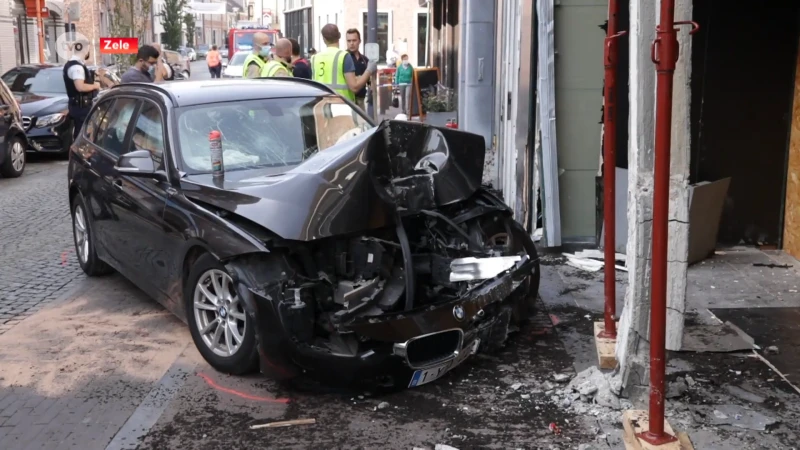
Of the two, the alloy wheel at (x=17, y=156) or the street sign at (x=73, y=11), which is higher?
the street sign at (x=73, y=11)

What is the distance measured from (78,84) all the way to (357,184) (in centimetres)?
901

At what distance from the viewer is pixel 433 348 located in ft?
15.3

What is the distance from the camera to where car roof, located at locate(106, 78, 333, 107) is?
5961 millimetres

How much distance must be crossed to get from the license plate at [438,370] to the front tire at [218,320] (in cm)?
90

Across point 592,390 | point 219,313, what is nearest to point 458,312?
point 592,390

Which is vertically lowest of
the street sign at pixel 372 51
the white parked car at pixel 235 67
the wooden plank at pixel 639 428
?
the wooden plank at pixel 639 428

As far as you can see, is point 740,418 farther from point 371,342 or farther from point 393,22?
point 393,22

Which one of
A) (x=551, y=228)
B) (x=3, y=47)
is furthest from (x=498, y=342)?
(x=3, y=47)

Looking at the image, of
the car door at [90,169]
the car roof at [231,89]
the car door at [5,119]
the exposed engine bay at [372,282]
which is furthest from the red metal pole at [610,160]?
the car door at [5,119]

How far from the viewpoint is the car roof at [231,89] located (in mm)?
5961

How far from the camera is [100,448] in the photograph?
162 inches

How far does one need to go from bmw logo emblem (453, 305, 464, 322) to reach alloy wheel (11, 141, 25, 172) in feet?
33.5

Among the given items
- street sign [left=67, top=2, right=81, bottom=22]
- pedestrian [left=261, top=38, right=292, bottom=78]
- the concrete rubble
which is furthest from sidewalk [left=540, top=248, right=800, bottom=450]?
street sign [left=67, top=2, right=81, bottom=22]

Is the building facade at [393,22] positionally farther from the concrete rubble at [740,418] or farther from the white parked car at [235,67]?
the concrete rubble at [740,418]
